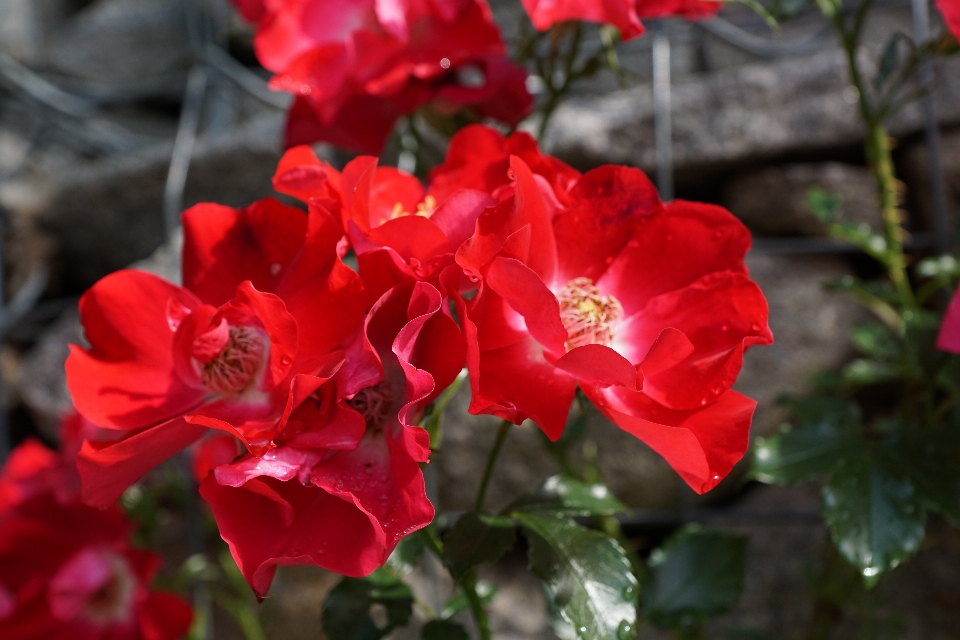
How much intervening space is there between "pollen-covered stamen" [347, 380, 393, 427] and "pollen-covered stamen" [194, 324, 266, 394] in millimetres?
68

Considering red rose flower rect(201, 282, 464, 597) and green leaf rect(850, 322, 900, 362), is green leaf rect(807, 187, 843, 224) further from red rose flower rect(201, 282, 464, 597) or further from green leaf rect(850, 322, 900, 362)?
red rose flower rect(201, 282, 464, 597)

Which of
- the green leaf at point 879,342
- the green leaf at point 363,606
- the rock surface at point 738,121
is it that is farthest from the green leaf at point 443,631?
the rock surface at point 738,121

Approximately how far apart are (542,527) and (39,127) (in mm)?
1986

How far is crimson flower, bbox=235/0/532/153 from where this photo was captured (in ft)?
1.81

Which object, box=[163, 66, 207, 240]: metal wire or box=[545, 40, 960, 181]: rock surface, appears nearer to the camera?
box=[163, 66, 207, 240]: metal wire

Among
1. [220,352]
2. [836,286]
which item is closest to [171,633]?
[220,352]

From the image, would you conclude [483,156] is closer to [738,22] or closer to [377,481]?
[377,481]

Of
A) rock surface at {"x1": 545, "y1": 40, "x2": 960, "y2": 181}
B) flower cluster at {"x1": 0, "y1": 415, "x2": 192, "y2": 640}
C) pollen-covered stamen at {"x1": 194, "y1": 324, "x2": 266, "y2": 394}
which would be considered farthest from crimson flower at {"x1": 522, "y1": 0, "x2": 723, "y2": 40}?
rock surface at {"x1": 545, "y1": 40, "x2": 960, "y2": 181}

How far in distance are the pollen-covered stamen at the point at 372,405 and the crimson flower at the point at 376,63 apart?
10.0 inches

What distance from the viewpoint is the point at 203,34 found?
1.89m

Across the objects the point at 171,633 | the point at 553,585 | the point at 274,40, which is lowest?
the point at 171,633

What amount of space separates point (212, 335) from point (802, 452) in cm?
49

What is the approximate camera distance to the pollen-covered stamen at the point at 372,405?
1.30ft

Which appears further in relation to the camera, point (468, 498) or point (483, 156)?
point (468, 498)
